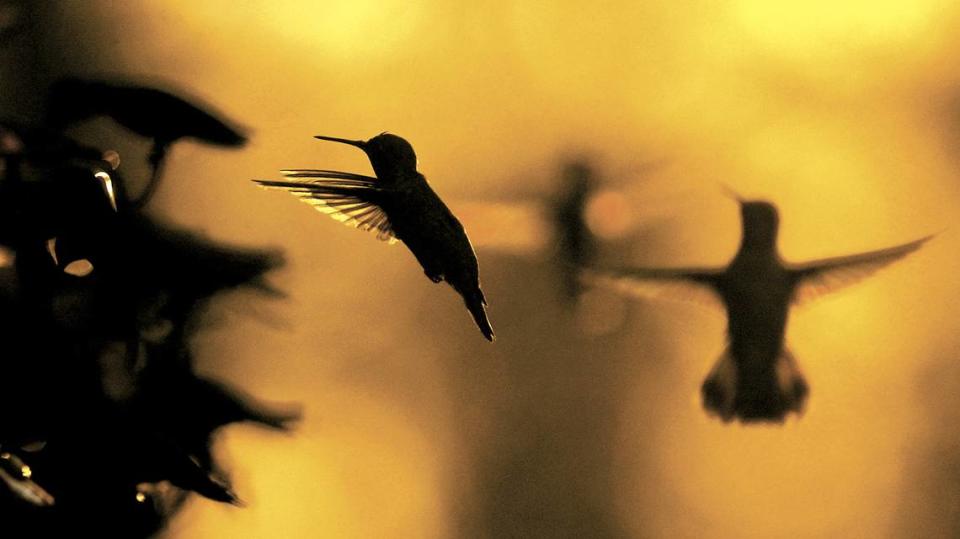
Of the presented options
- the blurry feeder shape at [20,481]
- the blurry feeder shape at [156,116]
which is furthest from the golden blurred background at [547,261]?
the blurry feeder shape at [20,481]

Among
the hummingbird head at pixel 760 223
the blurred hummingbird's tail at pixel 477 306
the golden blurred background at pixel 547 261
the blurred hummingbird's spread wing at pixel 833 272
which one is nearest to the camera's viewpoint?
the blurred hummingbird's tail at pixel 477 306

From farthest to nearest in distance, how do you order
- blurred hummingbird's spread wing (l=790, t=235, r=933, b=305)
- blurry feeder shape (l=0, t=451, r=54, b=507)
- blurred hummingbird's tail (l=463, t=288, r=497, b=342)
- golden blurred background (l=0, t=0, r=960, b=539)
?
golden blurred background (l=0, t=0, r=960, b=539), blurred hummingbird's spread wing (l=790, t=235, r=933, b=305), blurry feeder shape (l=0, t=451, r=54, b=507), blurred hummingbird's tail (l=463, t=288, r=497, b=342)

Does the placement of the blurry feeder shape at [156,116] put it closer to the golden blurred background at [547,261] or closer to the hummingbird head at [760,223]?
the golden blurred background at [547,261]

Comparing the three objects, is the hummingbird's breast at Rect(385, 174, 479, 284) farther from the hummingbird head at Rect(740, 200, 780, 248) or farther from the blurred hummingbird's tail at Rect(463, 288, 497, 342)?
the hummingbird head at Rect(740, 200, 780, 248)

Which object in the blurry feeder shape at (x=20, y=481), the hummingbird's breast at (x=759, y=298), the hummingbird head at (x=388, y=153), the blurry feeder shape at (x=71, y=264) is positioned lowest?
the blurry feeder shape at (x=20, y=481)

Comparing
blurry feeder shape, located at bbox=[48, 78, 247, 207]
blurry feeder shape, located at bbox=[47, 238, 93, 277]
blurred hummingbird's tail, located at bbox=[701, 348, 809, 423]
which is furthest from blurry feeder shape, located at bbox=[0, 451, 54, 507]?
blurred hummingbird's tail, located at bbox=[701, 348, 809, 423]

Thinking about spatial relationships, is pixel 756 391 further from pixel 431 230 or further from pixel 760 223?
pixel 431 230

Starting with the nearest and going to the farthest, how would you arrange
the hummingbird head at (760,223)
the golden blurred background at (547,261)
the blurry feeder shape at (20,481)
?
the blurry feeder shape at (20,481), the hummingbird head at (760,223), the golden blurred background at (547,261)
